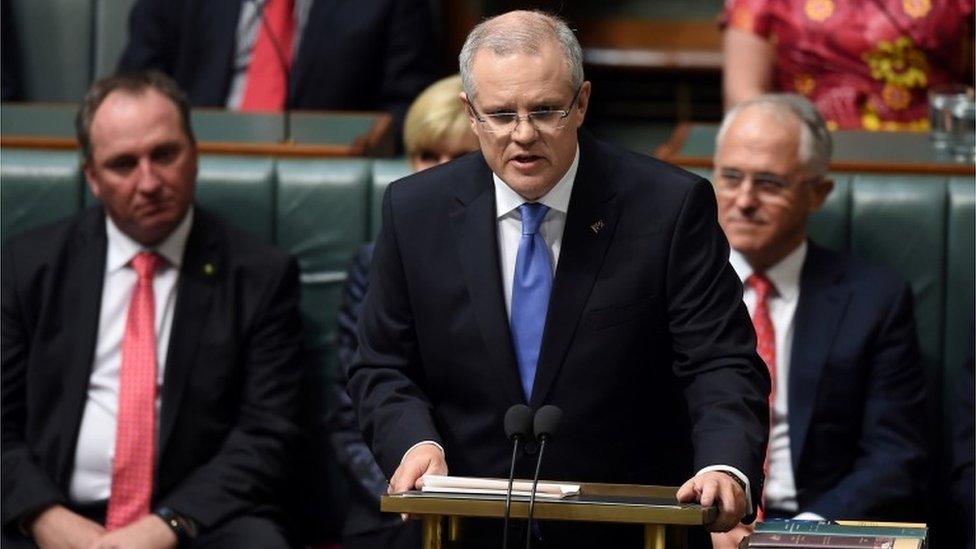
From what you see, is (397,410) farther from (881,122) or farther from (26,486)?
(881,122)

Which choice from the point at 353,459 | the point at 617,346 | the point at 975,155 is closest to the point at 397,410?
the point at 617,346

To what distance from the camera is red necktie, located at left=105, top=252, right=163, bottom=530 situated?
334 cm

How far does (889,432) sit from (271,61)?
195 centimetres

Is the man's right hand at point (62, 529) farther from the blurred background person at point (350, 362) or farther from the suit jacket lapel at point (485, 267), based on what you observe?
the suit jacket lapel at point (485, 267)

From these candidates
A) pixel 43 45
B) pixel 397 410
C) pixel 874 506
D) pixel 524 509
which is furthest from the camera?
pixel 43 45

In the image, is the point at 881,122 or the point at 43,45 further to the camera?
the point at 43,45

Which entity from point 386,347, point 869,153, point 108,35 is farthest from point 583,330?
point 108,35

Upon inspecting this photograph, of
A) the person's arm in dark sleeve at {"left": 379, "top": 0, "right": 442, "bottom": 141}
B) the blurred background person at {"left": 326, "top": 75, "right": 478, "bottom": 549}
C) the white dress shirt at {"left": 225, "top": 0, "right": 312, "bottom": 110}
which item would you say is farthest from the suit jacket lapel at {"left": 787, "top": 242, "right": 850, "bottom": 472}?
the white dress shirt at {"left": 225, "top": 0, "right": 312, "bottom": 110}

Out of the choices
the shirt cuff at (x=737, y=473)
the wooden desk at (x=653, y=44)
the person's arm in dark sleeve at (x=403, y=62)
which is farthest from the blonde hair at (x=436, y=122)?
the wooden desk at (x=653, y=44)

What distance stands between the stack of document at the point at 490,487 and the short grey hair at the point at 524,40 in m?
0.52

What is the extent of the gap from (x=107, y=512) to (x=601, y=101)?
2491 millimetres

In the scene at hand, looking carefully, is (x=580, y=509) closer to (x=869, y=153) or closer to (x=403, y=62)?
(x=869, y=153)

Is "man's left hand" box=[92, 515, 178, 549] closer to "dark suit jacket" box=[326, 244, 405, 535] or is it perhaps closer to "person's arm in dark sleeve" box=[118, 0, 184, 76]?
"dark suit jacket" box=[326, 244, 405, 535]

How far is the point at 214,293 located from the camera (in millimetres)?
3455
